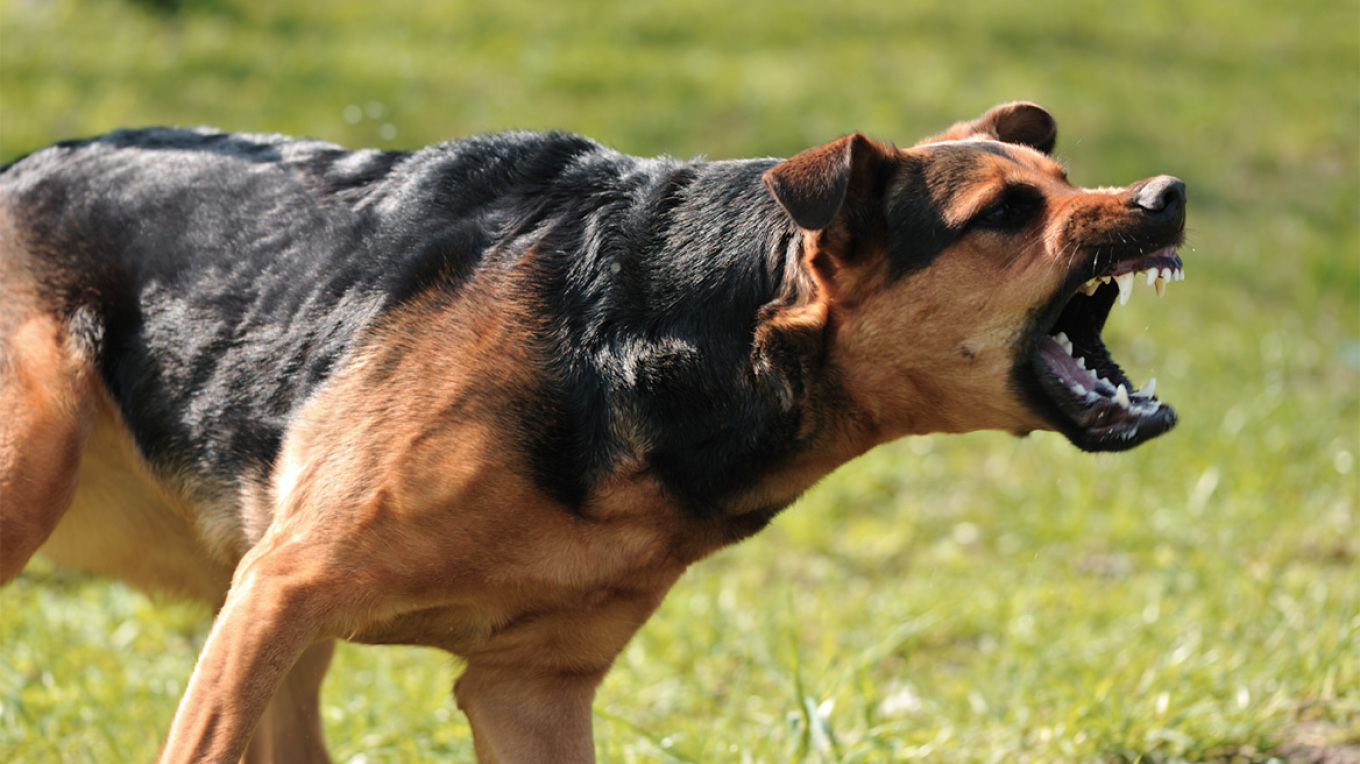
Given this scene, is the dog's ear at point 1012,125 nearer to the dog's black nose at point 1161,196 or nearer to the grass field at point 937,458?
the dog's black nose at point 1161,196

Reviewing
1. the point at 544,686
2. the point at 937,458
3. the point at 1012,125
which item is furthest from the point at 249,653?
the point at 937,458

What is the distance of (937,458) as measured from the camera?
773 centimetres

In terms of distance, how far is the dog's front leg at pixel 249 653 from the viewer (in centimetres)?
325

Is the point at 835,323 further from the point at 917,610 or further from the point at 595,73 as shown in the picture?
the point at 595,73

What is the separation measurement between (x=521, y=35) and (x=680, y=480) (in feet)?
30.8

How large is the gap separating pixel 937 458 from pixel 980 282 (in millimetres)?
4376

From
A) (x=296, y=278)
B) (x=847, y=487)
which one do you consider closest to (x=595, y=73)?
(x=847, y=487)

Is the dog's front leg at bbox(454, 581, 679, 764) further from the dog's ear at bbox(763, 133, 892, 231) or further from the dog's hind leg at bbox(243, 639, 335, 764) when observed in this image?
the dog's ear at bbox(763, 133, 892, 231)

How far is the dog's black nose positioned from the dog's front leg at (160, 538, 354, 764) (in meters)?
2.26

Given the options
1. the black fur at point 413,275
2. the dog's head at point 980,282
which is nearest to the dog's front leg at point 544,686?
the black fur at point 413,275

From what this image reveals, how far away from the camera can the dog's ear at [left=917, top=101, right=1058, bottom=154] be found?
4.14m

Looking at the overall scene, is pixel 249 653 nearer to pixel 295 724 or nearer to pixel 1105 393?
pixel 295 724

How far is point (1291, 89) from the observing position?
13461 mm

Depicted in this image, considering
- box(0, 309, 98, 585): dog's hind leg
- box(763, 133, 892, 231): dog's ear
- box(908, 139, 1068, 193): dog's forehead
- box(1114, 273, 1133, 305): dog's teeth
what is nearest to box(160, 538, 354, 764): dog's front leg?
box(0, 309, 98, 585): dog's hind leg
